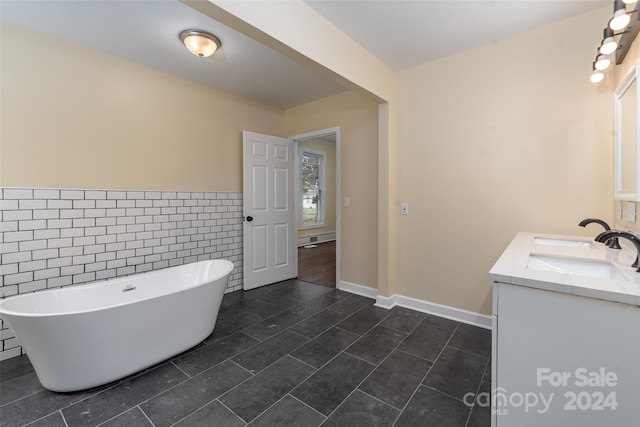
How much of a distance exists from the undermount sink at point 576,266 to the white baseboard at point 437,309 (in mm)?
1260

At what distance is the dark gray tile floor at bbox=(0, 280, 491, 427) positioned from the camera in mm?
1512

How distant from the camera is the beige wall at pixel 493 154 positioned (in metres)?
2.06

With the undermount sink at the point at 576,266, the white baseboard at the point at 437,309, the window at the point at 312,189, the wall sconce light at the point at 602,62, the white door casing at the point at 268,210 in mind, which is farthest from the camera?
the window at the point at 312,189

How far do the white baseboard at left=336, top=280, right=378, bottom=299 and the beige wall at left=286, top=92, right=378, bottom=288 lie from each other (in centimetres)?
5

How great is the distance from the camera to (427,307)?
287 cm

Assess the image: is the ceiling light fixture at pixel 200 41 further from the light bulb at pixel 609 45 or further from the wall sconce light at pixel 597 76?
the wall sconce light at pixel 597 76

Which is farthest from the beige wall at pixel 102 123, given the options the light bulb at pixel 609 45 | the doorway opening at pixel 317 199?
the light bulb at pixel 609 45

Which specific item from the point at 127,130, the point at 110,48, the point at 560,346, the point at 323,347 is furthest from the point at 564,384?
the point at 110,48

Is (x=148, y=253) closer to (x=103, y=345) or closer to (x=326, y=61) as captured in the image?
(x=103, y=345)

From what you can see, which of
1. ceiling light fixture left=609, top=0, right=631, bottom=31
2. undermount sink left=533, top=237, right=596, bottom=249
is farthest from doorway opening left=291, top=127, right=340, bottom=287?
ceiling light fixture left=609, top=0, right=631, bottom=31

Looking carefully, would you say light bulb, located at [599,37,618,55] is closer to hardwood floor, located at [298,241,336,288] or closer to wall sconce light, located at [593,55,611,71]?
wall sconce light, located at [593,55,611,71]

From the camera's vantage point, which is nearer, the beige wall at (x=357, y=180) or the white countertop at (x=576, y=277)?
the white countertop at (x=576, y=277)

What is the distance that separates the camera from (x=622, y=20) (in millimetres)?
1353

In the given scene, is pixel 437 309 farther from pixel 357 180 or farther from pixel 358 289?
pixel 357 180
